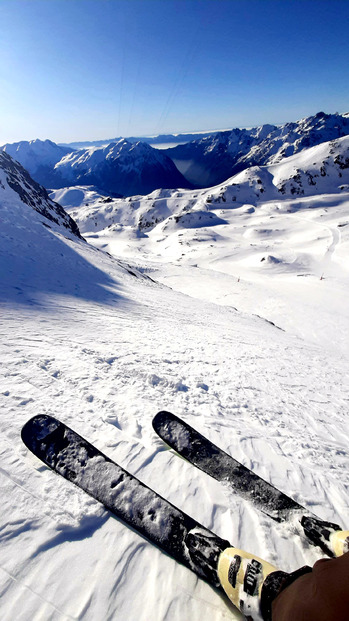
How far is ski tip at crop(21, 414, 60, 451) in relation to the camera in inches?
153

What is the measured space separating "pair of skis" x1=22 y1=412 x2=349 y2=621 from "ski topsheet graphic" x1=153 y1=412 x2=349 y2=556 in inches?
0.4

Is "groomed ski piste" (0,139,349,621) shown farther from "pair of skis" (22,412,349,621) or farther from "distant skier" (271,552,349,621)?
"distant skier" (271,552,349,621)

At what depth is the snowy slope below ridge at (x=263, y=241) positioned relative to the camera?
3027cm

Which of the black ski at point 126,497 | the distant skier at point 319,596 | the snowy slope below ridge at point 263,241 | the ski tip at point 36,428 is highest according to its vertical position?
the snowy slope below ridge at point 263,241

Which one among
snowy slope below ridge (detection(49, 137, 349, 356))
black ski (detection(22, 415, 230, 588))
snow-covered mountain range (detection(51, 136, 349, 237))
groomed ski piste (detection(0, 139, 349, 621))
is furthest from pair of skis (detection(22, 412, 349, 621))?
snow-covered mountain range (detection(51, 136, 349, 237))

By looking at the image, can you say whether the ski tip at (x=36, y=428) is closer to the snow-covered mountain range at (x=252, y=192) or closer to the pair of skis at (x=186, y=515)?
the pair of skis at (x=186, y=515)

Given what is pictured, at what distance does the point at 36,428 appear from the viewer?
4.11 meters

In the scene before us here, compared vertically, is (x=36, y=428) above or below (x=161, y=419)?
→ below

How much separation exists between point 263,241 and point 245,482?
91.5 m

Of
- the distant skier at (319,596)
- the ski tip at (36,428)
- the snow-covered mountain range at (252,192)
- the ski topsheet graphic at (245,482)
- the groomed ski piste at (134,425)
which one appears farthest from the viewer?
the snow-covered mountain range at (252,192)

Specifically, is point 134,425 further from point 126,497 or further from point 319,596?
point 319,596

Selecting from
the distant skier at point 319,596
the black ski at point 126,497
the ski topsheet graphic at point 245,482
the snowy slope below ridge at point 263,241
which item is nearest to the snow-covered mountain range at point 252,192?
the snowy slope below ridge at point 263,241

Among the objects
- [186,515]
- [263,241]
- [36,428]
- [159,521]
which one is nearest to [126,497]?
[159,521]

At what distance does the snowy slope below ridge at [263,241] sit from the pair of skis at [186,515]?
1682cm
